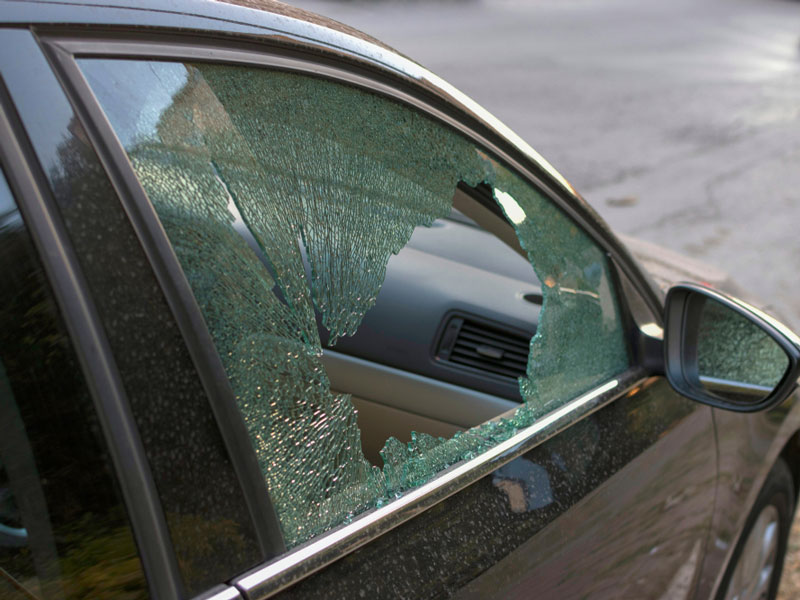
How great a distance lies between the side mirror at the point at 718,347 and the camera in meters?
1.59

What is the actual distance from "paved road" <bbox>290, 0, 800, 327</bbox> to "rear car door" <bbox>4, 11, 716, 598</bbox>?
4.05m

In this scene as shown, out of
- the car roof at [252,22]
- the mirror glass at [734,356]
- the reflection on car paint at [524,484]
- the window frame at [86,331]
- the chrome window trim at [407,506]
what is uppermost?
the car roof at [252,22]

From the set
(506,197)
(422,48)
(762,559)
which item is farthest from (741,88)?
(506,197)

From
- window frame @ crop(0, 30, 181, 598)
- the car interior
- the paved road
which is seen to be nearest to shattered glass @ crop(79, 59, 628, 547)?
window frame @ crop(0, 30, 181, 598)

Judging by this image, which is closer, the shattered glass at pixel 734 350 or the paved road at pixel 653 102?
the shattered glass at pixel 734 350

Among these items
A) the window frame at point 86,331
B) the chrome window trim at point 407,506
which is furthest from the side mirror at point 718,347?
the window frame at point 86,331

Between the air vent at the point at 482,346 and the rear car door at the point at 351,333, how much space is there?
0.26 metres

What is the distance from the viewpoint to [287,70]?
3.63ft

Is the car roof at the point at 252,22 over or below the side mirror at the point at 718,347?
over

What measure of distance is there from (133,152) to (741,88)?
40.8ft

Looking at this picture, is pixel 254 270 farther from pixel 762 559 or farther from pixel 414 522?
pixel 762 559

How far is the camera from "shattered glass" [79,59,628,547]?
39.1 inches

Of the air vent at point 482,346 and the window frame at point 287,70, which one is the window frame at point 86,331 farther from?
the air vent at point 482,346

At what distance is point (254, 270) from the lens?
3.55 feet
